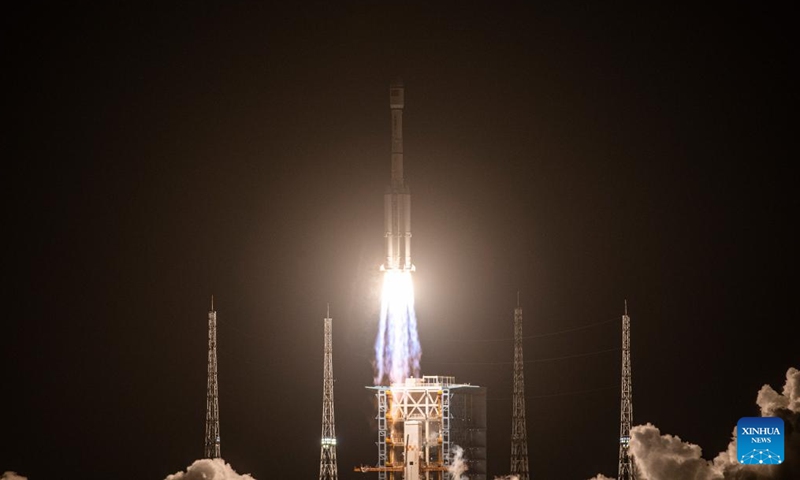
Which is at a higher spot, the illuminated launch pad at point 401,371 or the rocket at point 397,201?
the rocket at point 397,201

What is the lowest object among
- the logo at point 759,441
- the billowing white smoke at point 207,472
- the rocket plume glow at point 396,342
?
the billowing white smoke at point 207,472

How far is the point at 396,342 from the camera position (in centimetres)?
10569

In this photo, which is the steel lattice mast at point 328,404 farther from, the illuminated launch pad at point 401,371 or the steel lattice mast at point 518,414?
the steel lattice mast at point 518,414

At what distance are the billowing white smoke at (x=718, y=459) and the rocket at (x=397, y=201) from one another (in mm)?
13747

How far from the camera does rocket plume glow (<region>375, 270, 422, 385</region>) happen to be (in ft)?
344

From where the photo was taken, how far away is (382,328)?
106 meters

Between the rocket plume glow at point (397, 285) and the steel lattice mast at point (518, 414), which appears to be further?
the steel lattice mast at point (518, 414)

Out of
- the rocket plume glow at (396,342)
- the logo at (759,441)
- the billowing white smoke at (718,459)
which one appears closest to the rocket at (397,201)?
the rocket plume glow at (396,342)

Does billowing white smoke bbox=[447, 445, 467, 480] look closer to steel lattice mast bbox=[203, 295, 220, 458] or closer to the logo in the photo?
steel lattice mast bbox=[203, 295, 220, 458]

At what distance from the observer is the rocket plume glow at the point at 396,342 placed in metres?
105

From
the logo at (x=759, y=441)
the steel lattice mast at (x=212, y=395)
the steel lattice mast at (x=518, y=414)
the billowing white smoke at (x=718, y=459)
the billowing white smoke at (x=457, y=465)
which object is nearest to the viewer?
the logo at (x=759, y=441)

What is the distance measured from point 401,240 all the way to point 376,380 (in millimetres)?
7086

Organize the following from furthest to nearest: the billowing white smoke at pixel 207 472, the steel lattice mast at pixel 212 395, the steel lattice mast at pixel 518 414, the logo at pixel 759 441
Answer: the steel lattice mast at pixel 518 414, the steel lattice mast at pixel 212 395, the billowing white smoke at pixel 207 472, the logo at pixel 759 441

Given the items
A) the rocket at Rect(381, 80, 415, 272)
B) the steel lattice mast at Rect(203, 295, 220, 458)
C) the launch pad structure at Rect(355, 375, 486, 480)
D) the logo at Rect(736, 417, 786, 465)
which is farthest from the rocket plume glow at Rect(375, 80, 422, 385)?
the logo at Rect(736, 417, 786, 465)
